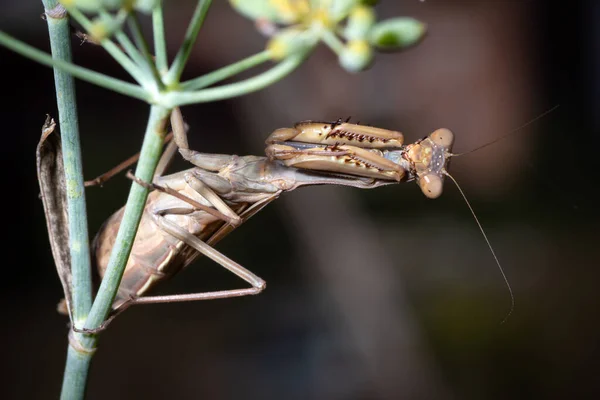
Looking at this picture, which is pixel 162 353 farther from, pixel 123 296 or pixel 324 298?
pixel 123 296

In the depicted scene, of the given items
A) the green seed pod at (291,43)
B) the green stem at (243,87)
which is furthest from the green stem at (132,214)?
the green seed pod at (291,43)

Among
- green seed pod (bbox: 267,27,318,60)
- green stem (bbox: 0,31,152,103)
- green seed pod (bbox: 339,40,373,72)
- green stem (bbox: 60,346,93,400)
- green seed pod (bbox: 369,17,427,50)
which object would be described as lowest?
green stem (bbox: 60,346,93,400)

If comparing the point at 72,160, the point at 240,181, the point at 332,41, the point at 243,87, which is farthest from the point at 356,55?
the point at 240,181

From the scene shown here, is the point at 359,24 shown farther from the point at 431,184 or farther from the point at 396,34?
the point at 431,184

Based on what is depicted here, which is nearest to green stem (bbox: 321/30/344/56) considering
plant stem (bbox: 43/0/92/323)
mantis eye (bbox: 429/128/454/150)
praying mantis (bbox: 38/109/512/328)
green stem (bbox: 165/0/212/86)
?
green stem (bbox: 165/0/212/86)

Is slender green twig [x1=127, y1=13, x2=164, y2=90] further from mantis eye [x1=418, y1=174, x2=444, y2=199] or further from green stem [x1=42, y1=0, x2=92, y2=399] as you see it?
mantis eye [x1=418, y1=174, x2=444, y2=199]

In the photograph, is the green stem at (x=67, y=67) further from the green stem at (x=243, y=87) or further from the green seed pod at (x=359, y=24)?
→ the green seed pod at (x=359, y=24)
